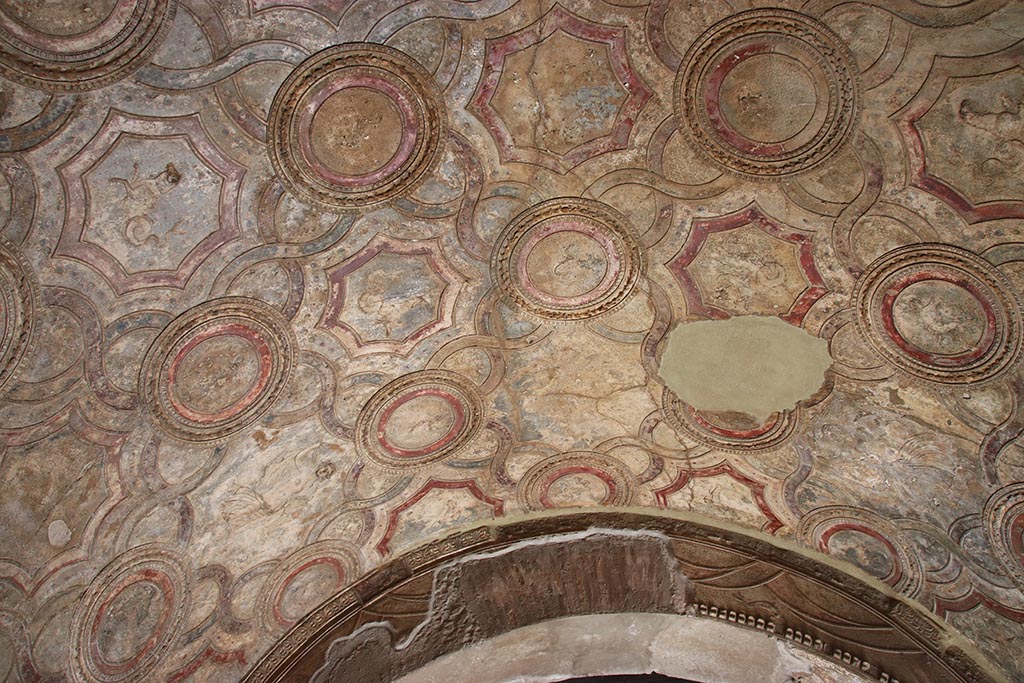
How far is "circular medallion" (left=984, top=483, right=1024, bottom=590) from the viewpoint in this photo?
574 centimetres

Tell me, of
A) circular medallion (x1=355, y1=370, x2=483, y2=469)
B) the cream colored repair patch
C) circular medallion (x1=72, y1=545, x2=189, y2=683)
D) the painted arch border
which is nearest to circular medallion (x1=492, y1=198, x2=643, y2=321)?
the cream colored repair patch

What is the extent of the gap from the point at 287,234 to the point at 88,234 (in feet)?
4.11

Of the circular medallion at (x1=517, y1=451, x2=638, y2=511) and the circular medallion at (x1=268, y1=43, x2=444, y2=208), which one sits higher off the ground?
the circular medallion at (x1=268, y1=43, x2=444, y2=208)

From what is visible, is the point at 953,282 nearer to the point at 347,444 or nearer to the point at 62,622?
the point at 347,444

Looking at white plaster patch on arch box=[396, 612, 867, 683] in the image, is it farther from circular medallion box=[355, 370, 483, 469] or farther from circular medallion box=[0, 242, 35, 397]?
circular medallion box=[0, 242, 35, 397]

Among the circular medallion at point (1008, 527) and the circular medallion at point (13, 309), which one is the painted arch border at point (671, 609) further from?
the circular medallion at point (13, 309)

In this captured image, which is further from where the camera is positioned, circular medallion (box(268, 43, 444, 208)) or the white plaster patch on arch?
the white plaster patch on arch

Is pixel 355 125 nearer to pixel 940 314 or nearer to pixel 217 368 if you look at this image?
pixel 217 368

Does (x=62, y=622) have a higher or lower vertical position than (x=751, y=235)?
lower

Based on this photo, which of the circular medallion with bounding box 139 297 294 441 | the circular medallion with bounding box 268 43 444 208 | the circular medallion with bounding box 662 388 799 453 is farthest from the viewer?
the circular medallion with bounding box 662 388 799 453

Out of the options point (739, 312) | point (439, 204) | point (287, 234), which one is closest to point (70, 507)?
point (287, 234)

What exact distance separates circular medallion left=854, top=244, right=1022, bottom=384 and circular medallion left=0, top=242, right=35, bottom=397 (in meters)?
5.68

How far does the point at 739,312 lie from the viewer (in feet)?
20.0

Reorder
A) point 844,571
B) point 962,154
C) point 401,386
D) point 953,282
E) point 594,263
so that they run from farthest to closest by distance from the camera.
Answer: point 844,571 → point 401,386 → point 594,263 → point 953,282 → point 962,154
